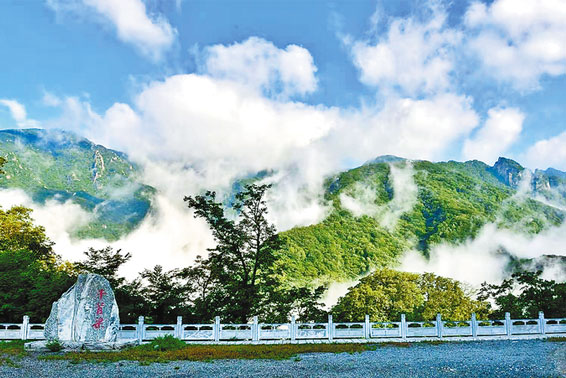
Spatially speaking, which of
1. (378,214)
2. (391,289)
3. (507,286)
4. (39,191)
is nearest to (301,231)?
(378,214)

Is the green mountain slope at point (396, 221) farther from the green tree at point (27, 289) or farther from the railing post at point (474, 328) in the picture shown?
the railing post at point (474, 328)

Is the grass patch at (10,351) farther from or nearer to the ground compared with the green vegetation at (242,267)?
nearer to the ground

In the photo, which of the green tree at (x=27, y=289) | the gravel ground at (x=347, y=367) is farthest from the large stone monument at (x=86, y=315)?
the green tree at (x=27, y=289)

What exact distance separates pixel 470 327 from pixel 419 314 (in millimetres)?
11089

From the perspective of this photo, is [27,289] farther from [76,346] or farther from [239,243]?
[239,243]

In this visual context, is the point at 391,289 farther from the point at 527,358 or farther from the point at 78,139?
the point at 78,139

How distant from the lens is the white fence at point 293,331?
1597 cm

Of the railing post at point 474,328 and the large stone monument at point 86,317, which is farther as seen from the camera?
the railing post at point 474,328

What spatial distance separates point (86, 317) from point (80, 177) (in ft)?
257

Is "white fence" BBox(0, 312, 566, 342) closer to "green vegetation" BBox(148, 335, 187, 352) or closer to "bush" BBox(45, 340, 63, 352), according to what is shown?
"green vegetation" BBox(148, 335, 187, 352)

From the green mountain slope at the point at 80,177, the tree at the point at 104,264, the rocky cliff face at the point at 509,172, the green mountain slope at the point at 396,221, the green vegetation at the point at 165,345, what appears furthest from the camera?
the rocky cliff face at the point at 509,172

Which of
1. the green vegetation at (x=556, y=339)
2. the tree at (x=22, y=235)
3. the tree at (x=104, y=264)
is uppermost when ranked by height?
the tree at (x=22, y=235)

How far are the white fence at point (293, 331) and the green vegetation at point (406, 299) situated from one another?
28.0ft

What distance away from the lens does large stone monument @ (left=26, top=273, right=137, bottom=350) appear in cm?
1367
